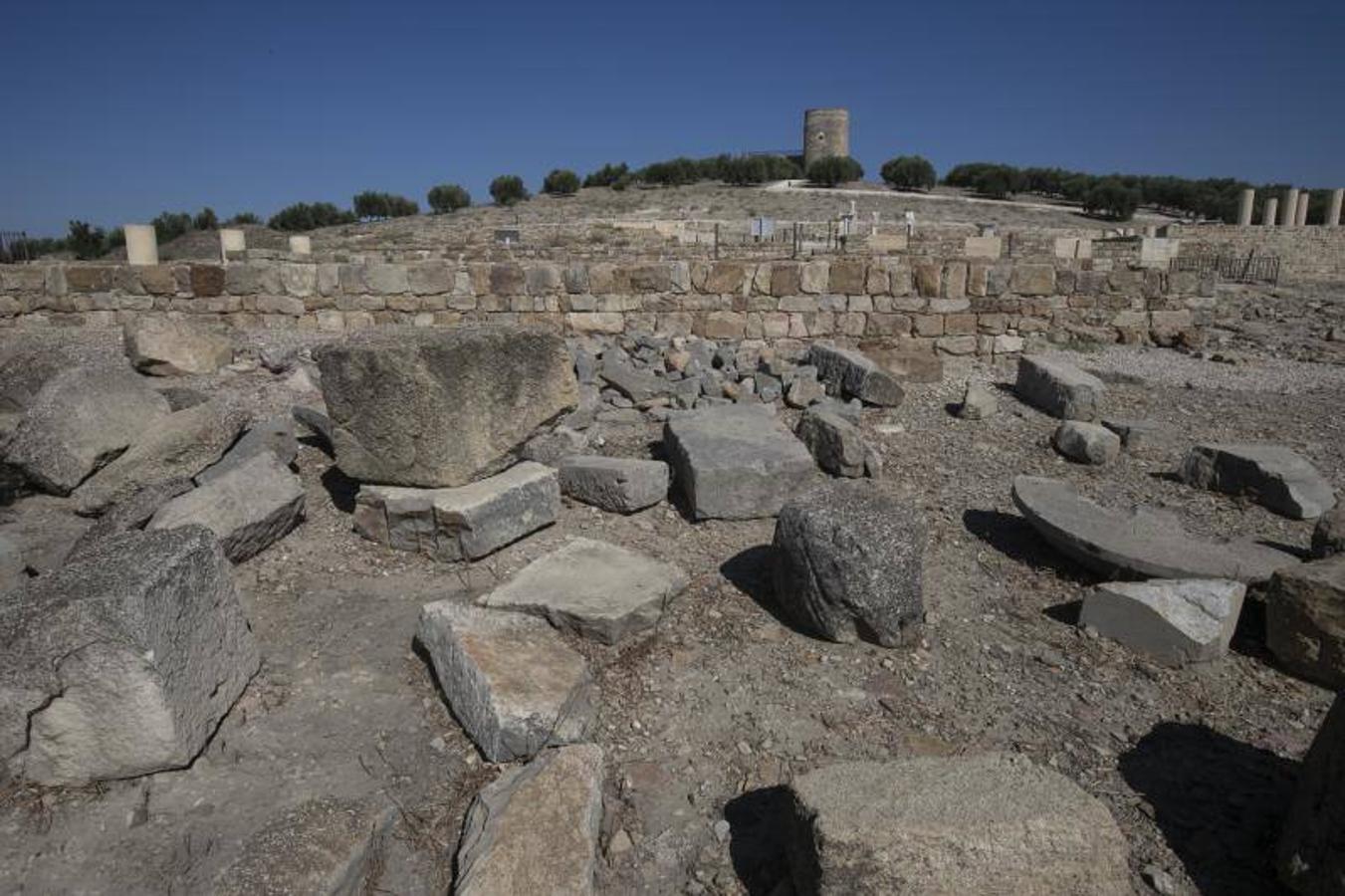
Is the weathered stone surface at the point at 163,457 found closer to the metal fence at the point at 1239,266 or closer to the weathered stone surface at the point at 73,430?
the weathered stone surface at the point at 73,430

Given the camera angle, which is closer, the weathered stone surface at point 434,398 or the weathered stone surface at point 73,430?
the weathered stone surface at point 434,398

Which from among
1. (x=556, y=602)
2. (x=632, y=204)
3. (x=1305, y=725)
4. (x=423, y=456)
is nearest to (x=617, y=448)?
(x=423, y=456)

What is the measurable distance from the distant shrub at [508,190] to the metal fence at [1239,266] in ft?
123

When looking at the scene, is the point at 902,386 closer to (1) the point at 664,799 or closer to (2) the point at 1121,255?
(1) the point at 664,799

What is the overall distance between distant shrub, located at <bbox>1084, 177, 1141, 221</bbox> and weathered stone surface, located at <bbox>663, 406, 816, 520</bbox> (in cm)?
4154

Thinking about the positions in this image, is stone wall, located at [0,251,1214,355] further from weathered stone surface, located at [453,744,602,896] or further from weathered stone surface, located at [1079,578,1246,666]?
weathered stone surface, located at [453,744,602,896]

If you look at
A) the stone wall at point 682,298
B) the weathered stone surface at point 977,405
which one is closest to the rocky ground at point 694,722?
the weathered stone surface at point 977,405

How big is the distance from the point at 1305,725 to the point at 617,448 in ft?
13.7

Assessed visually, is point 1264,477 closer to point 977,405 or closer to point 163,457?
point 977,405

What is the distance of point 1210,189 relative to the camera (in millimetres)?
48312

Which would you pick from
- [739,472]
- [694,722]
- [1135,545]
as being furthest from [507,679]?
[1135,545]

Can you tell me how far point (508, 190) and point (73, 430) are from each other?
48102 mm

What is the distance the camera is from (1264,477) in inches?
193

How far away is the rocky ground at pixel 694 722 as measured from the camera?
2336 mm
